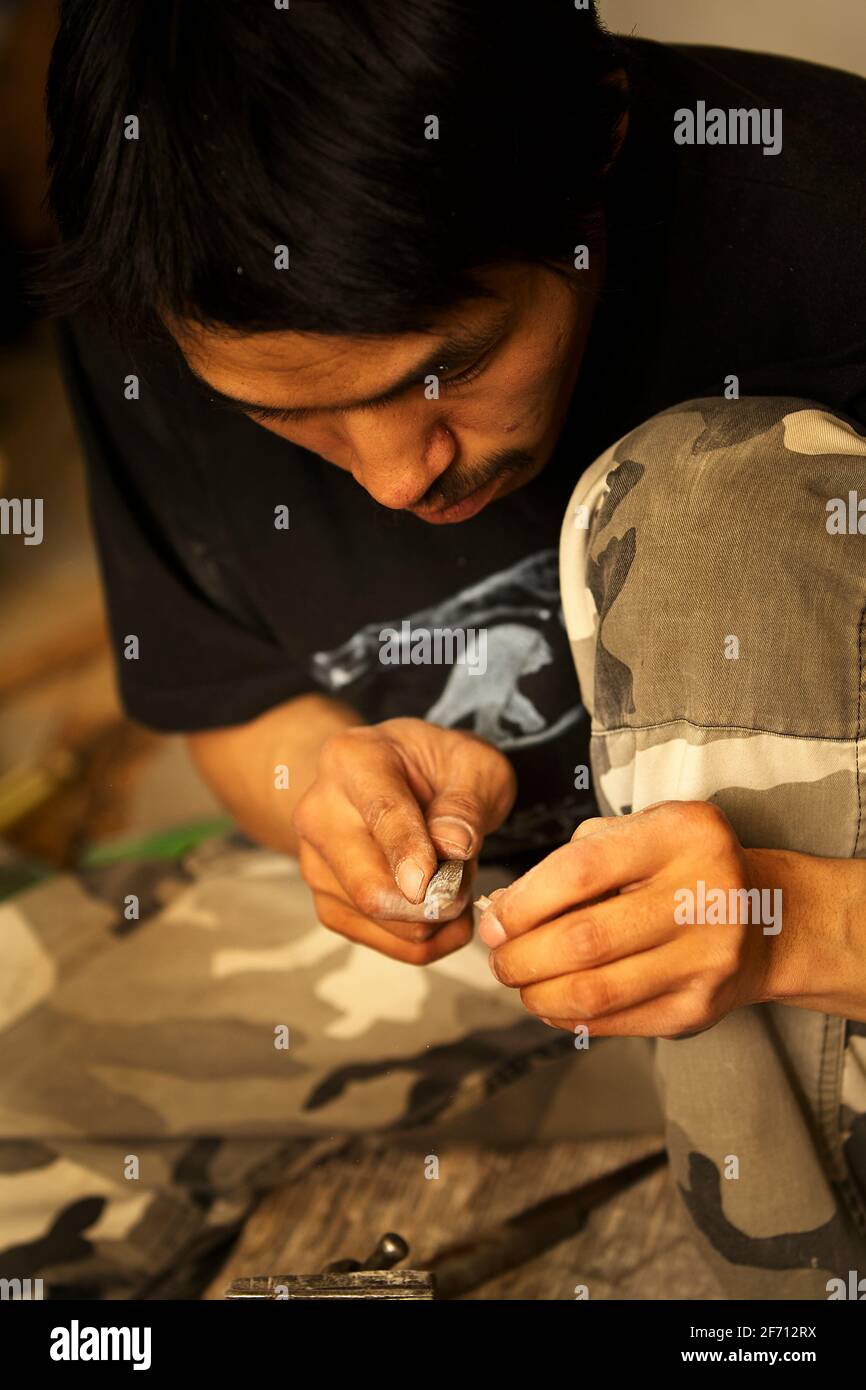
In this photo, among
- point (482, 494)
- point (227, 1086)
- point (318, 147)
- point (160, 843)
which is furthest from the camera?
point (160, 843)

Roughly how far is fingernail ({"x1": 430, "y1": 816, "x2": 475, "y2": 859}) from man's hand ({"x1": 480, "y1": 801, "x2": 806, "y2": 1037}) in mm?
106

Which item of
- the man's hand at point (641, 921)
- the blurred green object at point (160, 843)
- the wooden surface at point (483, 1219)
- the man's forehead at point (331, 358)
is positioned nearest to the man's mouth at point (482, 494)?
the man's forehead at point (331, 358)

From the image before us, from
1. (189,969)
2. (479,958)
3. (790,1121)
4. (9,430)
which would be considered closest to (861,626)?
(790,1121)

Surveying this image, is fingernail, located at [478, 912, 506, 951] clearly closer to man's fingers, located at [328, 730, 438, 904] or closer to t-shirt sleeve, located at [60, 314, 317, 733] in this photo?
man's fingers, located at [328, 730, 438, 904]

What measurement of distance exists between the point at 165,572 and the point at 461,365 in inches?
18.3

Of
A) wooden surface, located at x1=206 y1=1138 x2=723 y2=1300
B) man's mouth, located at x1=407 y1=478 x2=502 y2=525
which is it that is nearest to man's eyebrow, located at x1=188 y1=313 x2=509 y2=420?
man's mouth, located at x1=407 y1=478 x2=502 y2=525

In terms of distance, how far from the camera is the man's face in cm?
62

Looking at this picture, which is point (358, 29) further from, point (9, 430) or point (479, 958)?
point (9, 430)

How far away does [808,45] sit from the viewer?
5.01ft

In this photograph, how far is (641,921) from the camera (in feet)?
1.87

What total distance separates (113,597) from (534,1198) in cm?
59

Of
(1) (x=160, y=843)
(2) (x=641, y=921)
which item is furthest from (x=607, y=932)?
(1) (x=160, y=843)

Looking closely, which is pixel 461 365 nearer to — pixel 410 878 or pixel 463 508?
pixel 463 508

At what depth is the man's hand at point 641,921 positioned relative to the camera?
57cm
